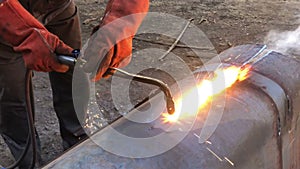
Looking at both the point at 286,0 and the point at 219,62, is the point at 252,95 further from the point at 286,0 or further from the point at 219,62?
the point at 286,0

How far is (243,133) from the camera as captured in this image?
4.63 ft

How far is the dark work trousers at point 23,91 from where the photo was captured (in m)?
2.20

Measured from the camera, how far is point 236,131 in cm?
140

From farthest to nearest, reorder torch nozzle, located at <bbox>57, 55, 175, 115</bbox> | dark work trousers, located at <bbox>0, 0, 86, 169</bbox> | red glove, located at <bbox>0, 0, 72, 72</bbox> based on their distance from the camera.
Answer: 1. dark work trousers, located at <bbox>0, 0, 86, 169</bbox>
2. red glove, located at <bbox>0, 0, 72, 72</bbox>
3. torch nozzle, located at <bbox>57, 55, 175, 115</bbox>

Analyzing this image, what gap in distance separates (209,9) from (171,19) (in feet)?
1.61

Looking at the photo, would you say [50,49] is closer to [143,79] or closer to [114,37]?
[114,37]

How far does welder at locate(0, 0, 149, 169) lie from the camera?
1.53 metres

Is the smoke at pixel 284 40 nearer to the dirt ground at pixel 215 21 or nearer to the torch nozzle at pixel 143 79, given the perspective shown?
the dirt ground at pixel 215 21

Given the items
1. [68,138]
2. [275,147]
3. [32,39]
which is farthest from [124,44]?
[68,138]

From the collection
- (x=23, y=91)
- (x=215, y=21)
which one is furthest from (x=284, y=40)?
(x=23, y=91)

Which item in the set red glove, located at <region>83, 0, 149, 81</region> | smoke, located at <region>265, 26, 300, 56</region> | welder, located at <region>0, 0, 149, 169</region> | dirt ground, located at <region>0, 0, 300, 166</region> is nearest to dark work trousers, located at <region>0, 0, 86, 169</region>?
welder, located at <region>0, 0, 149, 169</region>

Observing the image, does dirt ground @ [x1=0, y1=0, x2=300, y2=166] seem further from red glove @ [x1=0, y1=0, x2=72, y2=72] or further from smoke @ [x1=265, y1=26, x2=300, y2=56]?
red glove @ [x1=0, y1=0, x2=72, y2=72]

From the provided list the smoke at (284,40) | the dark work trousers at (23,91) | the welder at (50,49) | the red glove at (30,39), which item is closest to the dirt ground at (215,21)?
the smoke at (284,40)

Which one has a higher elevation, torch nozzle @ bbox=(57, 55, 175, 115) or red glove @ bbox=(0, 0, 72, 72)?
torch nozzle @ bbox=(57, 55, 175, 115)
